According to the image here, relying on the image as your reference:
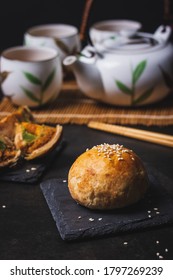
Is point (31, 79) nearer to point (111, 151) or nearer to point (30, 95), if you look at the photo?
point (30, 95)

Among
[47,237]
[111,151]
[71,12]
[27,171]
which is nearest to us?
[47,237]

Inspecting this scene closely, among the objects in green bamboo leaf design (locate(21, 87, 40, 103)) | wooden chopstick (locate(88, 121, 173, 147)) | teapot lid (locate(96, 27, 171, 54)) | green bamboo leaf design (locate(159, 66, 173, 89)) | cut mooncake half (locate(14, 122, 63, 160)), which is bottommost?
wooden chopstick (locate(88, 121, 173, 147))

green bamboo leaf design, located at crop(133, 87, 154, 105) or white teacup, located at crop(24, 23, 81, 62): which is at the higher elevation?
white teacup, located at crop(24, 23, 81, 62)

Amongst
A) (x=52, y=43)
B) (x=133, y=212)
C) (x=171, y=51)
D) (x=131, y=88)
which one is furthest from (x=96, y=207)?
(x=52, y=43)

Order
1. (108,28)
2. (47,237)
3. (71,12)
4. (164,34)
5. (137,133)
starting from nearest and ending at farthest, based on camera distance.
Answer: (47,237) → (137,133) → (164,34) → (108,28) → (71,12)

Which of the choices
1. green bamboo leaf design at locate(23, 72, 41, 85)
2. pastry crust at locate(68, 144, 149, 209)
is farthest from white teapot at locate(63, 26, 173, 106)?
pastry crust at locate(68, 144, 149, 209)

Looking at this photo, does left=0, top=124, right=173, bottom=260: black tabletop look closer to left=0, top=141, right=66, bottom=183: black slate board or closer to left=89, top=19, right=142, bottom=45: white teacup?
left=0, top=141, right=66, bottom=183: black slate board

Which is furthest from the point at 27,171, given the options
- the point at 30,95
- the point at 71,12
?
the point at 71,12
